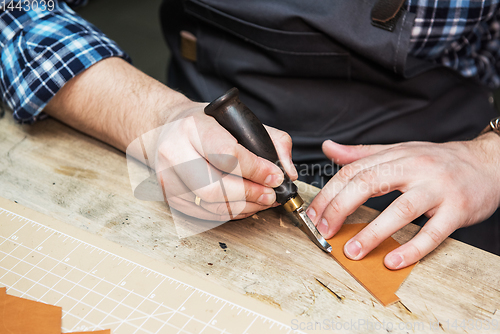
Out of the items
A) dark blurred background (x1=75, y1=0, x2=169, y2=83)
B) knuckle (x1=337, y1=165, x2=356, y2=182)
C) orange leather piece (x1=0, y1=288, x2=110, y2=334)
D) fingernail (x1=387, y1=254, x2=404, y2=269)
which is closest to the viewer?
orange leather piece (x1=0, y1=288, x2=110, y2=334)

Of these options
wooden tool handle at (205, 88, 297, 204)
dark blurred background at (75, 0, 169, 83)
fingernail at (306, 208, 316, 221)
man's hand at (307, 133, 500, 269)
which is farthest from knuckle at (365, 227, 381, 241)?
dark blurred background at (75, 0, 169, 83)

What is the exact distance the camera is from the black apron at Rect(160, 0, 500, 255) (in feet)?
2.75

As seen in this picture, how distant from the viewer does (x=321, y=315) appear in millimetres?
567

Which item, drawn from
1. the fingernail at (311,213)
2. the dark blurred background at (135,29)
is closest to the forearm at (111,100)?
the fingernail at (311,213)

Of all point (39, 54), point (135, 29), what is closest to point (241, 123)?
point (39, 54)

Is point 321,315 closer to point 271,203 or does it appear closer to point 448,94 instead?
point 271,203

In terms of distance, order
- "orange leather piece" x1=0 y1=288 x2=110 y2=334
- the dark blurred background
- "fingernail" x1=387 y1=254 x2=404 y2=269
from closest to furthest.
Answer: "orange leather piece" x1=0 y1=288 x2=110 y2=334, "fingernail" x1=387 y1=254 x2=404 y2=269, the dark blurred background

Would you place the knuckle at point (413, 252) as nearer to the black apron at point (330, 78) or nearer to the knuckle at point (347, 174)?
the knuckle at point (347, 174)

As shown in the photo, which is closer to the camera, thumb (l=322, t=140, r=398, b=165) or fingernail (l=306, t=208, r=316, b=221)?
fingernail (l=306, t=208, r=316, b=221)

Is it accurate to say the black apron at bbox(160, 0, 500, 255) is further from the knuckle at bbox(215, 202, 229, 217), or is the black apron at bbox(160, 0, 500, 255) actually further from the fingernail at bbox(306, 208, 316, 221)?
the knuckle at bbox(215, 202, 229, 217)

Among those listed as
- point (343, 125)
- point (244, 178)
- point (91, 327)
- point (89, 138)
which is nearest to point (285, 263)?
point (244, 178)

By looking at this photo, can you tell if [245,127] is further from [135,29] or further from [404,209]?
[135,29]

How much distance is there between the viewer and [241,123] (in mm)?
612

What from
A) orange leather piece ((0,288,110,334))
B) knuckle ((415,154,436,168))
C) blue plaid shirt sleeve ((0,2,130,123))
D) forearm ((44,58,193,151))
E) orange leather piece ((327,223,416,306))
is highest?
blue plaid shirt sleeve ((0,2,130,123))
